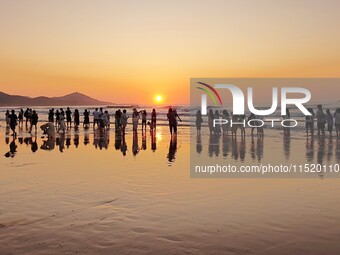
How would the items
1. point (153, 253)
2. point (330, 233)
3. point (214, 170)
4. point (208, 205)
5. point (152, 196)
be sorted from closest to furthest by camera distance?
point (153, 253) < point (330, 233) < point (208, 205) < point (152, 196) < point (214, 170)

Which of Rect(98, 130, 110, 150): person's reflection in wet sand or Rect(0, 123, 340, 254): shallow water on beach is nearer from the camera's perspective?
Rect(0, 123, 340, 254): shallow water on beach

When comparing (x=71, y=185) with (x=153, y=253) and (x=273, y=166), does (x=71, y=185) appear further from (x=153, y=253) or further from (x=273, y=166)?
(x=273, y=166)

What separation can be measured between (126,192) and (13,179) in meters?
3.86

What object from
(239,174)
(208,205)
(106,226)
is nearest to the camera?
(106,226)

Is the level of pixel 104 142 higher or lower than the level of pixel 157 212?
higher

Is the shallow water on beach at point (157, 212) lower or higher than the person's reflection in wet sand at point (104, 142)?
lower

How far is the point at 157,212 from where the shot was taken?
832 cm

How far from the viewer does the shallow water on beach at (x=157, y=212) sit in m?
6.29

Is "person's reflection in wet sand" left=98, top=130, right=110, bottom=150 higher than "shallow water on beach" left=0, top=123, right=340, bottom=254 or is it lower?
higher

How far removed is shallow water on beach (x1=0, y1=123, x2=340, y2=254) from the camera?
247 inches

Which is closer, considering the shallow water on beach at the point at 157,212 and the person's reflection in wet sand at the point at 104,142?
the shallow water on beach at the point at 157,212

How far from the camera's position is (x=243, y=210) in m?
8.46

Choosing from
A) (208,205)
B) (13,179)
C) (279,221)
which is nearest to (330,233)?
(279,221)

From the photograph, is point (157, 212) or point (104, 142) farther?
point (104, 142)
